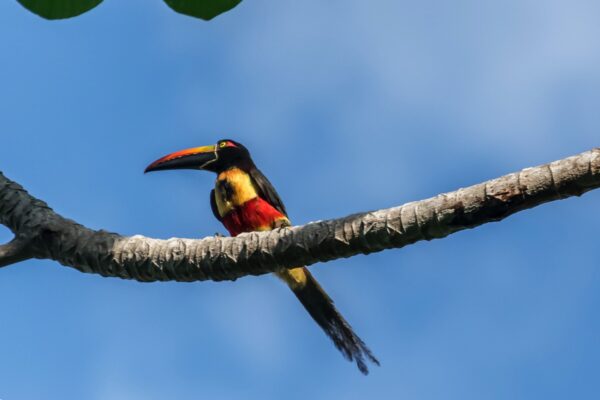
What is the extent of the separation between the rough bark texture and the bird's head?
3.29 m

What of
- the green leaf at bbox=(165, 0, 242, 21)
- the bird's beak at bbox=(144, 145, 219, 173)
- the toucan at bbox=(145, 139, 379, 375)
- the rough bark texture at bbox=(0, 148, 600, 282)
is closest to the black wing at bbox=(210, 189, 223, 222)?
the toucan at bbox=(145, 139, 379, 375)

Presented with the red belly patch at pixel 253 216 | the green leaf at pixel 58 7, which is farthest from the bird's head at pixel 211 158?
the green leaf at pixel 58 7

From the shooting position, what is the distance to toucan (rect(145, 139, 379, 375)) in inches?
278

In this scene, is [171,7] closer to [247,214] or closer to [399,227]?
[399,227]

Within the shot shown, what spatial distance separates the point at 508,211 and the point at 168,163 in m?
4.71

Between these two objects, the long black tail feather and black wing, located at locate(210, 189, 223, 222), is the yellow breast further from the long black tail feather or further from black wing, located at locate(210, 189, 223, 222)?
the long black tail feather

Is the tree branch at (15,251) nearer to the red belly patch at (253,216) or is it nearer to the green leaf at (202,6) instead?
the green leaf at (202,6)

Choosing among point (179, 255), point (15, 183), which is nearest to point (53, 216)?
point (15, 183)

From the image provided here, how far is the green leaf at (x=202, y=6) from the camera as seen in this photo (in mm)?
3633

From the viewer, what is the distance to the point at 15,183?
559 centimetres

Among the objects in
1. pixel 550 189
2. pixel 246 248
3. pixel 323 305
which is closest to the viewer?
pixel 550 189

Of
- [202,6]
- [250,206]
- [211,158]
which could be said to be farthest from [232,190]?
[202,6]

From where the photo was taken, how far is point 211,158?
897 cm

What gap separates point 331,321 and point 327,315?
10 centimetres
